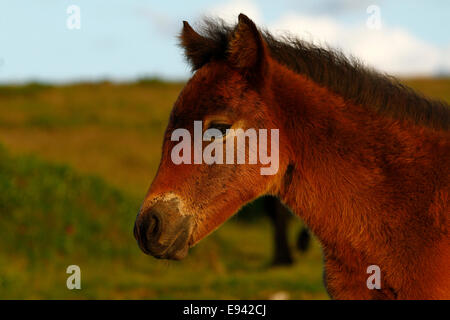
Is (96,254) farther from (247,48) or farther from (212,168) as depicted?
(247,48)

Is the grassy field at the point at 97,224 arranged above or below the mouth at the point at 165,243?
above

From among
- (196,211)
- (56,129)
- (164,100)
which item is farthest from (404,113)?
(164,100)

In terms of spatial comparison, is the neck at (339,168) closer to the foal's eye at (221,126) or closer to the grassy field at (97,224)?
the foal's eye at (221,126)

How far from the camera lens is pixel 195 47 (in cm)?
368

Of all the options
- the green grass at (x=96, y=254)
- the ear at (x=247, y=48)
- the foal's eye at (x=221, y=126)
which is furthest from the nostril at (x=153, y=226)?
the green grass at (x=96, y=254)

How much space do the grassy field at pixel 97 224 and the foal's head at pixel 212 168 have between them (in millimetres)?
808

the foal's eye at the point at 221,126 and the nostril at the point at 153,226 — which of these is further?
the foal's eye at the point at 221,126

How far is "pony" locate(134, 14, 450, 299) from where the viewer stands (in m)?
3.24

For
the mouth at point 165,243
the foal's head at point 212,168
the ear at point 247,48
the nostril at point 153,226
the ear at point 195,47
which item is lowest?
the mouth at point 165,243

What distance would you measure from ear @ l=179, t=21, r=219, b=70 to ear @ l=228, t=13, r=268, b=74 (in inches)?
8.3

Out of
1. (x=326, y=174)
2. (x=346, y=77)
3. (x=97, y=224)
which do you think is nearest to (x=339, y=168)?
(x=326, y=174)

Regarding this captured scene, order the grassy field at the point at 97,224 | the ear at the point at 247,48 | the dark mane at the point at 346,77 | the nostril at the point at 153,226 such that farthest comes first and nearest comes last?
the grassy field at the point at 97,224 → the dark mane at the point at 346,77 → the ear at the point at 247,48 → the nostril at the point at 153,226

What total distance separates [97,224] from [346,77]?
33.5ft

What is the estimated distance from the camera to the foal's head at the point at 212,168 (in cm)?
318
